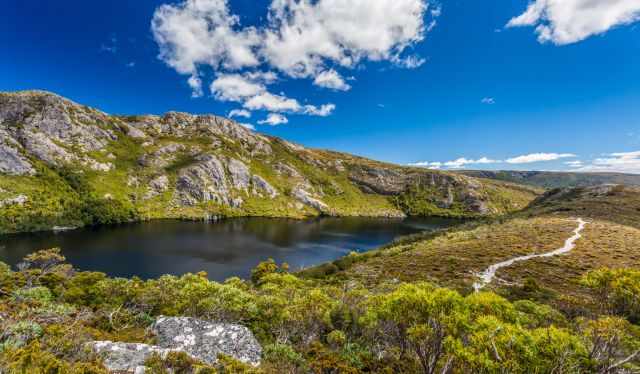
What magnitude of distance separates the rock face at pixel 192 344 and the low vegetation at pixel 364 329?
108cm

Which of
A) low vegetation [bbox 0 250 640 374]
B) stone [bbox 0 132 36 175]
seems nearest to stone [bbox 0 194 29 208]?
stone [bbox 0 132 36 175]

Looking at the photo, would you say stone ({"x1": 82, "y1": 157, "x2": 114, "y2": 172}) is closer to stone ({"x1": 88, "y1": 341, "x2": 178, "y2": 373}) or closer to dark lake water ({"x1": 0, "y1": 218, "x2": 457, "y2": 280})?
dark lake water ({"x1": 0, "y1": 218, "x2": 457, "y2": 280})

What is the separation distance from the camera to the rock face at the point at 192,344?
13.9m

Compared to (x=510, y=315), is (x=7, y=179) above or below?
above

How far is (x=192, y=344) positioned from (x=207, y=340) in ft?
2.95

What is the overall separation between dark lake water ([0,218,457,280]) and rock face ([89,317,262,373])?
53.9 m

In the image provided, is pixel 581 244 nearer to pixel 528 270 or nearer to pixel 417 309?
pixel 528 270

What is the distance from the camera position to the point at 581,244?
54375 mm

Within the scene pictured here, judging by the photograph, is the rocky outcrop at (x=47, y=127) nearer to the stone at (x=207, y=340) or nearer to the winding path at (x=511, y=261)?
the stone at (x=207, y=340)

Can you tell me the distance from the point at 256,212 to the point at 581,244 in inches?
6741

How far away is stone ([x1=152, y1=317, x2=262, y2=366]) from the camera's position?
16.8m

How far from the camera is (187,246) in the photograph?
96.9 metres

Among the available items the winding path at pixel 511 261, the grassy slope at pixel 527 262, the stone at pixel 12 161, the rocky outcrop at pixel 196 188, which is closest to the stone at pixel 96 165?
the stone at pixel 12 161

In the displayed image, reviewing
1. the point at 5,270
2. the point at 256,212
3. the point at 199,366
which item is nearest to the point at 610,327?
the point at 199,366
